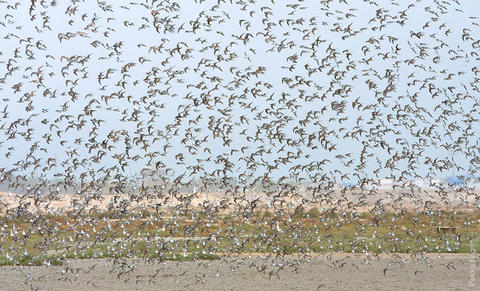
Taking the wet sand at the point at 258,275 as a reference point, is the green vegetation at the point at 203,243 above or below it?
below

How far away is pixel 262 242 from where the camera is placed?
26.2 m

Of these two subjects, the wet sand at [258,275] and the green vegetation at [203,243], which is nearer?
the wet sand at [258,275]

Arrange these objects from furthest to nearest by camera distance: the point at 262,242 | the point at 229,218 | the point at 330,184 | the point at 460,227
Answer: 1. the point at 229,218
2. the point at 460,227
3. the point at 262,242
4. the point at 330,184

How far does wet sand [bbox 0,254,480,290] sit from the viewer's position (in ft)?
60.1

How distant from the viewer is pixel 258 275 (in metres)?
19.9

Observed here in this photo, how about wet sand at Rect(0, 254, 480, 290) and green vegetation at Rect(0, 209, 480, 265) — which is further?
green vegetation at Rect(0, 209, 480, 265)

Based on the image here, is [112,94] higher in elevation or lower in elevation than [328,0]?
lower

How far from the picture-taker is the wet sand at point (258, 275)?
18.3m

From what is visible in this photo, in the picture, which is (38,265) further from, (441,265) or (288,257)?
(441,265)

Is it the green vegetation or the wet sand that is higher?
the wet sand

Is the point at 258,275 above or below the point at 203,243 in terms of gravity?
above

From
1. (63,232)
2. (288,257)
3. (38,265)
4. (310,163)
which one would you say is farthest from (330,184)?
(63,232)

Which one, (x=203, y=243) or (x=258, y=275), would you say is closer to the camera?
(x=258, y=275)

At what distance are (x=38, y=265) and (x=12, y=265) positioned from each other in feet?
3.54
